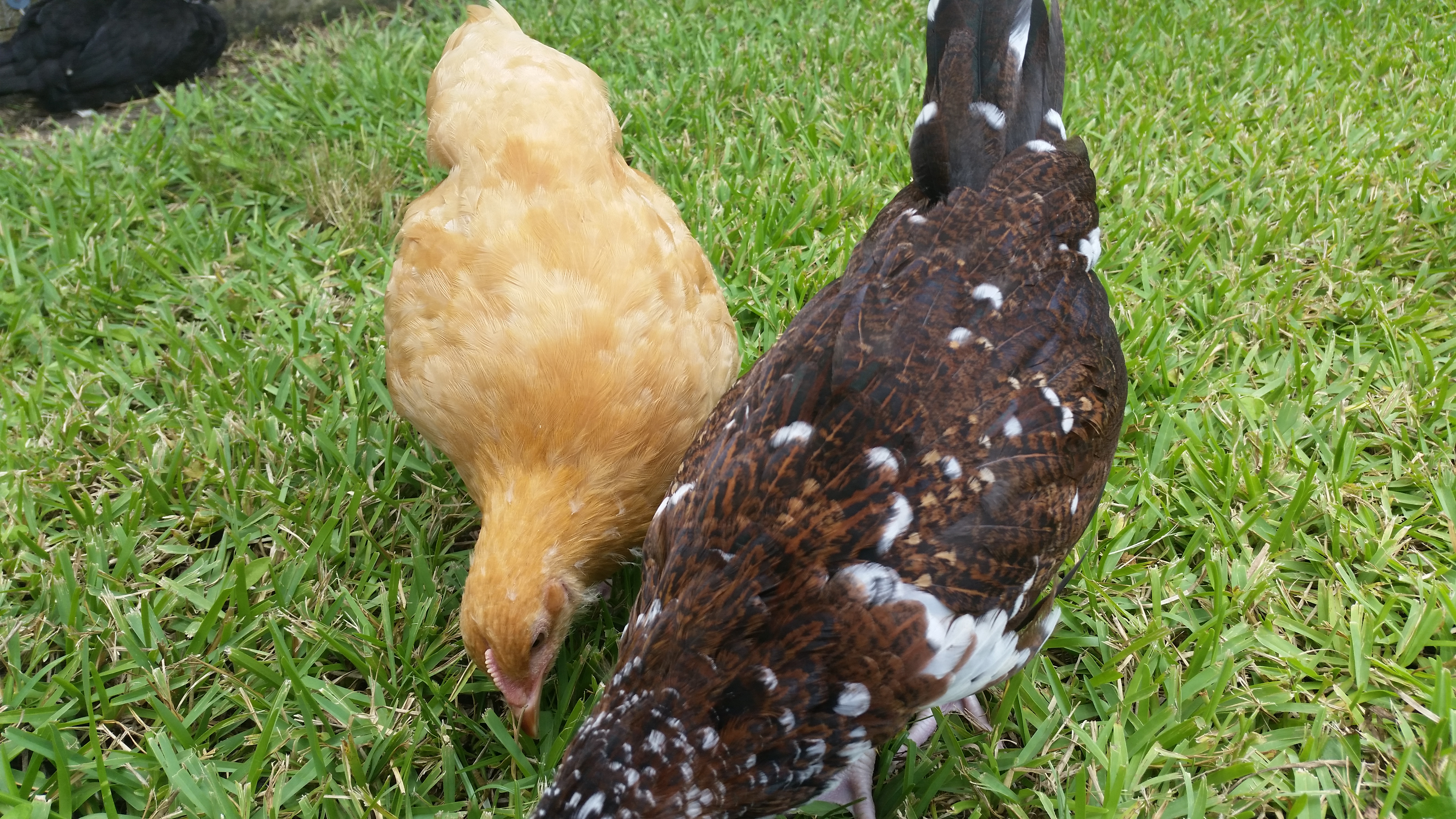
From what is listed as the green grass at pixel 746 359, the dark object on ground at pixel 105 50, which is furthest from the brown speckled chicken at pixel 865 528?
the dark object on ground at pixel 105 50

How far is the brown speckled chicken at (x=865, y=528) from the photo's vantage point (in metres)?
1.63

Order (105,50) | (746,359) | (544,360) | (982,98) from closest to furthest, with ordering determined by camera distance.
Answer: (544,360) < (982,98) < (746,359) < (105,50)

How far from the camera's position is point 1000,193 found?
2230 millimetres

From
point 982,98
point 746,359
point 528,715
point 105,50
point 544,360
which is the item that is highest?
point 982,98

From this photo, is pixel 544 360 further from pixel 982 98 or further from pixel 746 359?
pixel 982 98

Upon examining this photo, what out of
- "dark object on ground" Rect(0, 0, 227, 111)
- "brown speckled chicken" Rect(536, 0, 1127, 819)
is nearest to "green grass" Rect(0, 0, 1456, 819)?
"dark object on ground" Rect(0, 0, 227, 111)

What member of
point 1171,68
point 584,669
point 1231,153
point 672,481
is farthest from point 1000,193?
point 1171,68

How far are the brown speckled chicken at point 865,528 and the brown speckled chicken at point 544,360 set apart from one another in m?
0.25

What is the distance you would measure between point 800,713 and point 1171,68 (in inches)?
182

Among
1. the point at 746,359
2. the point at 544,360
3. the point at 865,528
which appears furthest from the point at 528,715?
the point at 746,359

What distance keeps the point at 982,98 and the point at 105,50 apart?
199 inches

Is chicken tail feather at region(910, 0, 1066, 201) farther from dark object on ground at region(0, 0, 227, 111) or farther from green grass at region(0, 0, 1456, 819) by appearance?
dark object on ground at region(0, 0, 227, 111)

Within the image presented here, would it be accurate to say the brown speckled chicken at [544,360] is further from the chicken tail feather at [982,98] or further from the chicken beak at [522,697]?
the chicken tail feather at [982,98]

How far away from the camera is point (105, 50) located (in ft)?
15.6
